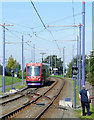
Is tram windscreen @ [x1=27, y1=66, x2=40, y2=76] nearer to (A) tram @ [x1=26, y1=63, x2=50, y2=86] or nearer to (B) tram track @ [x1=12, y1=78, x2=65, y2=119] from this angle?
(A) tram @ [x1=26, y1=63, x2=50, y2=86]

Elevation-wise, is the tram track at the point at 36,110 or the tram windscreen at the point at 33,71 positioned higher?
the tram windscreen at the point at 33,71

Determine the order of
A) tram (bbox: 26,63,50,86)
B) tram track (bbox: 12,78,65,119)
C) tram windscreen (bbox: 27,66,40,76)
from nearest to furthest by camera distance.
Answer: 1. tram track (bbox: 12,78,65,119)
2. tram (bbox: 26,63,50,86)
3. tram windscreen (bbox: 27,66,40,76)

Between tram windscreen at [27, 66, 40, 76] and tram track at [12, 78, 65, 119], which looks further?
tram windscreen at [27, 66, 40, 76]

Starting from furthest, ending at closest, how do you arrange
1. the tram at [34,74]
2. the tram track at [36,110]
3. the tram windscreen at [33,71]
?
the tram windscreen at [33,71], the tram at [34,74], the tram track at [36,110]

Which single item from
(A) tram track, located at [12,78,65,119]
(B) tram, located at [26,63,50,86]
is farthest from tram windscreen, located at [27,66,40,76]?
(A) tram track, located at [12,78,65,119]

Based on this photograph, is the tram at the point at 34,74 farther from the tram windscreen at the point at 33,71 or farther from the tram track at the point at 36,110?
the tram track at the point at 36,110

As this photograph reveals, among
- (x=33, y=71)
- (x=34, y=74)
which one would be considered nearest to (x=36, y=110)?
(x=34, y=74)

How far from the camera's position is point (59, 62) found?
13788 cm

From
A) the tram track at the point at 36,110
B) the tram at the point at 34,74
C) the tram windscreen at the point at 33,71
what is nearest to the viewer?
the tram track at the point at 36,110

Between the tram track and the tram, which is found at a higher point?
the tram

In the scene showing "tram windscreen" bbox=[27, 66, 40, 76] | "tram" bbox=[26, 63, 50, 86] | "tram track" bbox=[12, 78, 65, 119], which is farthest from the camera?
"tram windscreen" bbox=[27, 66, 40, 76]

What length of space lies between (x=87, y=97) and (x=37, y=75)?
19.6m

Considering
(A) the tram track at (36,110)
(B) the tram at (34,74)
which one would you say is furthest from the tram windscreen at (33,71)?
(A) the tram track at (36,110)

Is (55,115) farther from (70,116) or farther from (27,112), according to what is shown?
(27,112)
